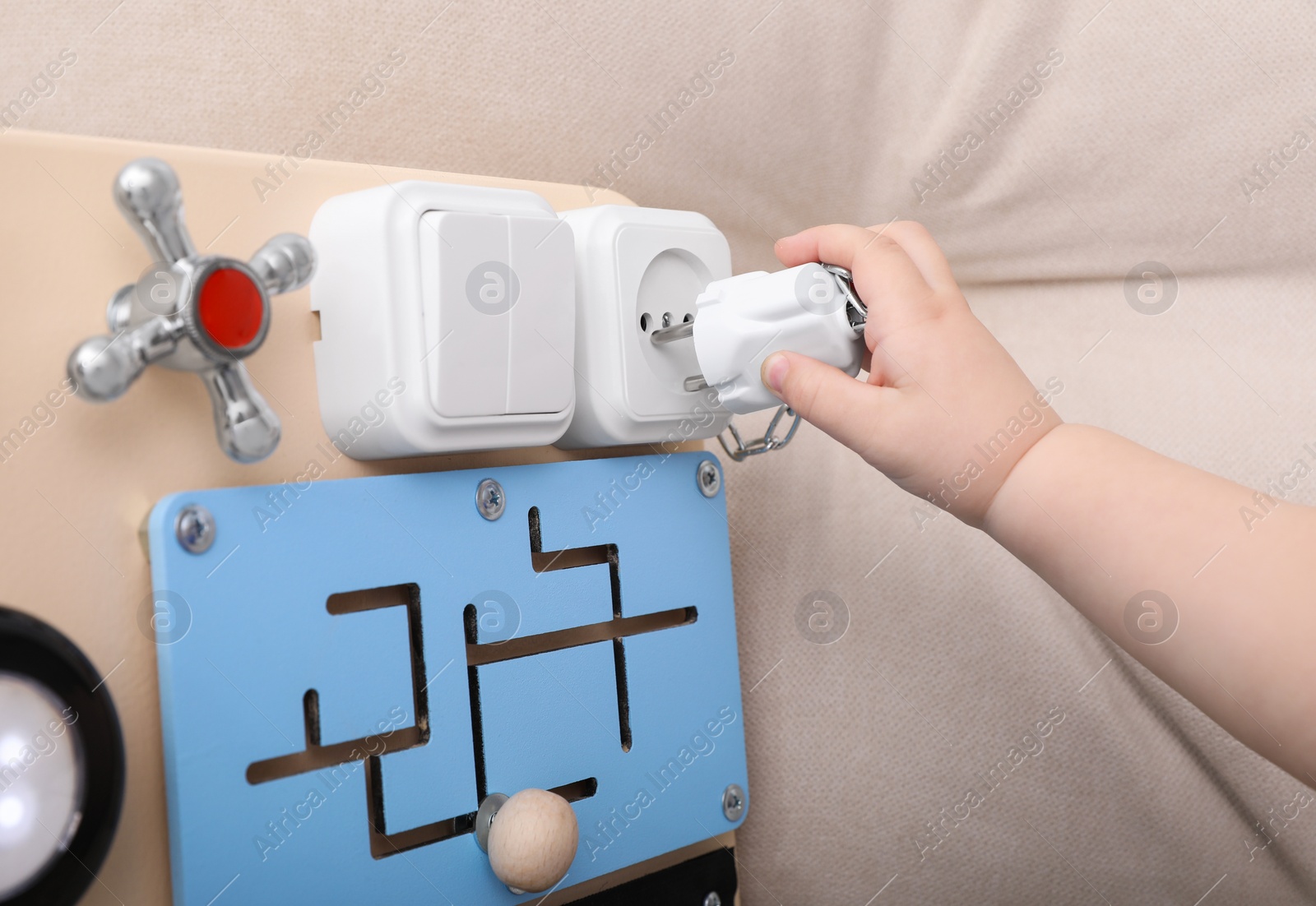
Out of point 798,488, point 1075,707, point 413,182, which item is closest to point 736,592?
point 798,488

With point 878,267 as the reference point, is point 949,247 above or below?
above

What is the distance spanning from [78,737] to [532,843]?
0.58 ft

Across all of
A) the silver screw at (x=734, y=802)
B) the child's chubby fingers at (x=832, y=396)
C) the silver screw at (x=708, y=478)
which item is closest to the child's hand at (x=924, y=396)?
the child's chubby fingers at (x=832, y=396)

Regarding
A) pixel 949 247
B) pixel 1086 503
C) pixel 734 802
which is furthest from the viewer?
pixel 949 247

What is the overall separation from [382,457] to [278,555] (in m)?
0.07

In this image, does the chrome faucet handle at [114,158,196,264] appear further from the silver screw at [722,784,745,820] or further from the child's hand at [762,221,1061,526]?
the silver screw at [722,784,745,820]

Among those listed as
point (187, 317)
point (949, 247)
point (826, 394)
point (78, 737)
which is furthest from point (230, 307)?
point (949, 247)

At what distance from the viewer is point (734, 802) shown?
1.79ft

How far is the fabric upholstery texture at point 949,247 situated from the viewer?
59cm

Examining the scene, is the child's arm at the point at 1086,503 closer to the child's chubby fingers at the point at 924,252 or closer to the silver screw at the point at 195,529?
the child's chubby fingers at the point at 924,252

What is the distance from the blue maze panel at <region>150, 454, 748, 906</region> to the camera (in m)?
0.38

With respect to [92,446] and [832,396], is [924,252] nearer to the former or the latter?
[832,396]

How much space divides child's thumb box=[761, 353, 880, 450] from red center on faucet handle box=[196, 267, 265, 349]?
23cm

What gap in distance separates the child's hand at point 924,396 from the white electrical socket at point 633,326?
73 mm
